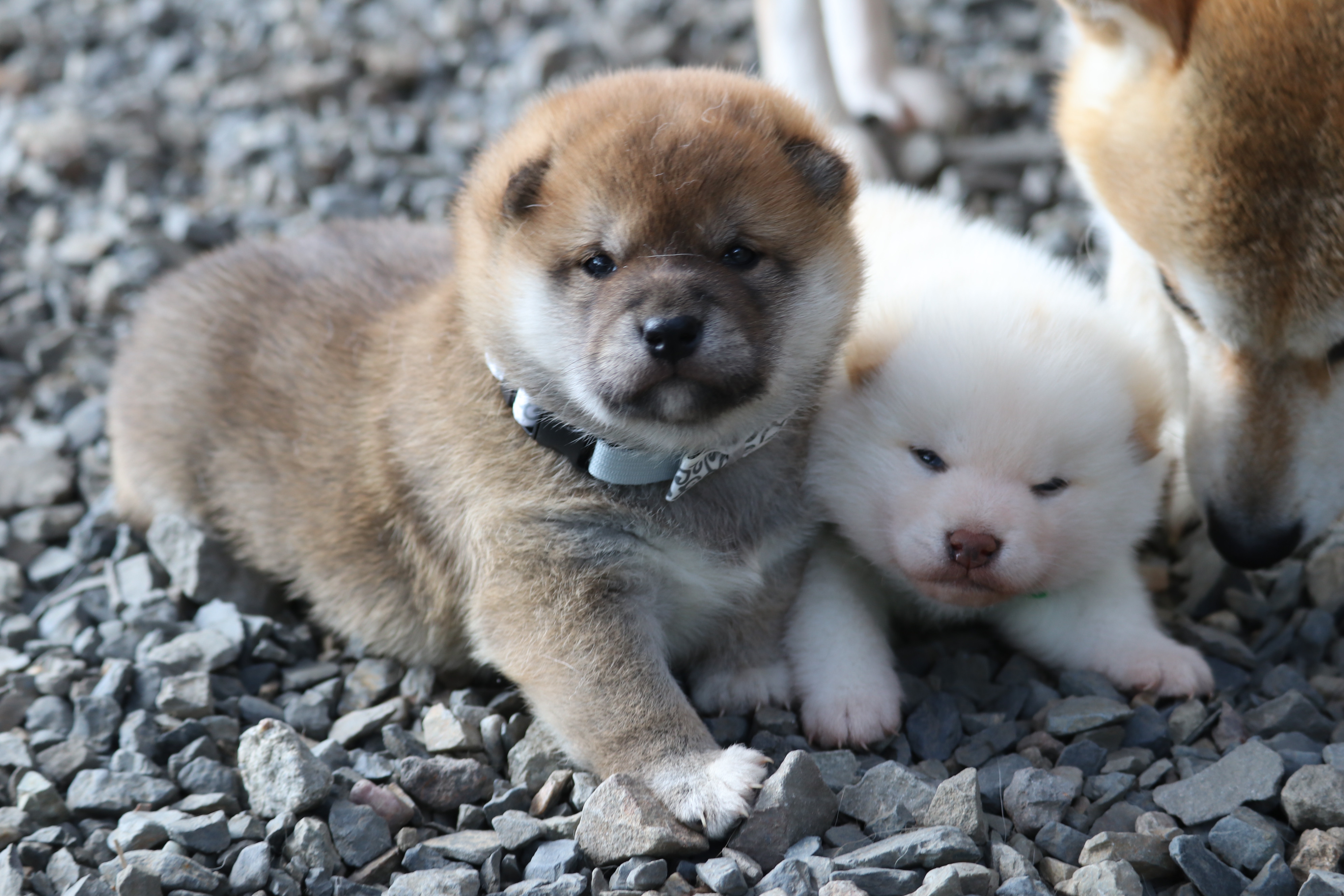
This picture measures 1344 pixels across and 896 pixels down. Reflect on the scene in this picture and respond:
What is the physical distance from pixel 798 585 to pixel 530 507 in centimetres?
69

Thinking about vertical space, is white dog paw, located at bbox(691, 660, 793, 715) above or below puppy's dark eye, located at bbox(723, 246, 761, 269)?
below

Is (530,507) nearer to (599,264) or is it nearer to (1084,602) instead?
(599,264)

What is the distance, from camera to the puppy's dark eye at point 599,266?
98.4 inches

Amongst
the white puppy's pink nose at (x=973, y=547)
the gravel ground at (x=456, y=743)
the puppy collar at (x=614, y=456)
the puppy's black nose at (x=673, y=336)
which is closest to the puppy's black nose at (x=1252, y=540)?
the gravel ground at (x=456, y=743)

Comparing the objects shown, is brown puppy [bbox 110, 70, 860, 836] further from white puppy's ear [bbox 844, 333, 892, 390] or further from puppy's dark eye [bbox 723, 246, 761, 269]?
white puppy's ear [bbox 844, 333, 892, 390]

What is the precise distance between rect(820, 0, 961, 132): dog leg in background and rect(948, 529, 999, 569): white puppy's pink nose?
2503 millimetres

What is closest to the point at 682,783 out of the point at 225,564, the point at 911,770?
the point at 911,770

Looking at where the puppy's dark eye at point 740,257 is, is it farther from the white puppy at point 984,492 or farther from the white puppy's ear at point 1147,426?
the white puppy's ear at point 1147,426

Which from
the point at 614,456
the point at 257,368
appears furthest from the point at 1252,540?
the point at 257,368

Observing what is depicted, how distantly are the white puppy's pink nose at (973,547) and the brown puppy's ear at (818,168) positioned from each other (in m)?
0.74

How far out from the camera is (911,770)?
263cm

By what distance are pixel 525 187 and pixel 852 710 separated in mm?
1275

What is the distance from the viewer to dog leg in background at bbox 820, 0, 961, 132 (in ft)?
15.7

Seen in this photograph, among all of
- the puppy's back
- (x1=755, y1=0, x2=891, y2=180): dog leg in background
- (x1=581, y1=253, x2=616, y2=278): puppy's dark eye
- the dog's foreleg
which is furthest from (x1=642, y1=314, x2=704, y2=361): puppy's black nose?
the dog's foreleg
